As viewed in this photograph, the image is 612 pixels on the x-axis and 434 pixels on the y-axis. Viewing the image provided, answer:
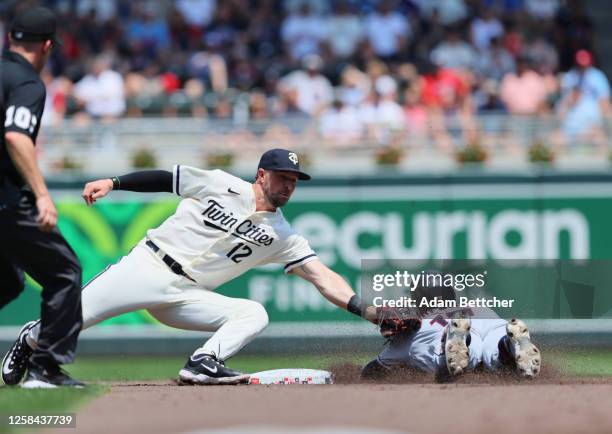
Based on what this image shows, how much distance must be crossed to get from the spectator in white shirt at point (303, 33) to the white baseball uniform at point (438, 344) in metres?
9.43

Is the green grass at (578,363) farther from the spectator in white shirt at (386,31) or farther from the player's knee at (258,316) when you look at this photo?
the spectator in white shirt at (386,31)

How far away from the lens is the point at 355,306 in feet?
26.6

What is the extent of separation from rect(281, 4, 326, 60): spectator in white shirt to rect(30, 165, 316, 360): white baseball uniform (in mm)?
9205

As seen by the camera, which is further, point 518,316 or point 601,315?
point 601,315

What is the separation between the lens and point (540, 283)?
11336mm

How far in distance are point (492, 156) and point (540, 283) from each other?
329 centimetres

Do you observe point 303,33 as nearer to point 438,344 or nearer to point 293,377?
point 293,377

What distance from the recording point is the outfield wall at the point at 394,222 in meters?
13.1

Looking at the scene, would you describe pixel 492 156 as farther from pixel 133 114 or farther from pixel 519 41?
pixel 133 114

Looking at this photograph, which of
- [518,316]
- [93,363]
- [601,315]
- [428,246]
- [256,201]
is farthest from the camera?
[428,246]

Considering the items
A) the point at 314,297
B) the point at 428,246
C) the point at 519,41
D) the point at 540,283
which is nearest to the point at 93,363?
the point at 314,297

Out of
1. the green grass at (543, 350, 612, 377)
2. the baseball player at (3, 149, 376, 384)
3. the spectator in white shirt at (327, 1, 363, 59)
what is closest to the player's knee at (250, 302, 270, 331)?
the baseball player at (3, 149, 376, 384)

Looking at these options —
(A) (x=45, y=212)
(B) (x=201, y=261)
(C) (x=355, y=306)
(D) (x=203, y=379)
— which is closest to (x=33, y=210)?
(A) (x=45, y=212)

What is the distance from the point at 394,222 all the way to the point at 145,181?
18.2 ft
